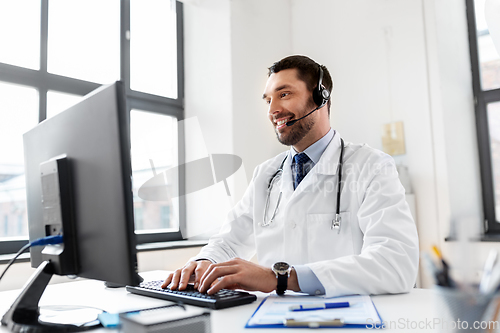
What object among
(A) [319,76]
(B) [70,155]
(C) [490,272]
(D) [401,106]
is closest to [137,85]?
(A) [319,76]

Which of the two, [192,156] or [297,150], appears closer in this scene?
[297,150]

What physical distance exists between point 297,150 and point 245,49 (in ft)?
5.39

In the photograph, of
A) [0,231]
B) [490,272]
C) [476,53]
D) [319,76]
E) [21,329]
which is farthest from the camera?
Result: [476,53]

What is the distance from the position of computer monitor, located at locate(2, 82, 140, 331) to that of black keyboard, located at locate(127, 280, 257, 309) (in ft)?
0.80

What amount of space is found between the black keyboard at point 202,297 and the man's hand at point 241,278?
0.02 metres

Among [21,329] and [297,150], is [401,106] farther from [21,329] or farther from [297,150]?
[21,329]

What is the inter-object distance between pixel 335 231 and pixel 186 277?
0.55m

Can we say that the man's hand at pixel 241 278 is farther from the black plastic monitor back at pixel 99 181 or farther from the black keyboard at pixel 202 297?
the black plastic monitor back at pixel 99 181

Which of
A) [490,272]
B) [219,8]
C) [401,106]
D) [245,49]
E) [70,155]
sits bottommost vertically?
[490,272]

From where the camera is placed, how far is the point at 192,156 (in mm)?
3078

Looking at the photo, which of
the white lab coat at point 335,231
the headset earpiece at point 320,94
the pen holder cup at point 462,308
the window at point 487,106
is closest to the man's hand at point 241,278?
the white lab coat at point 335,231

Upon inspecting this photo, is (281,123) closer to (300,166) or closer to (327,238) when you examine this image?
(300,166)

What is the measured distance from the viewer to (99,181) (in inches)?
30.2

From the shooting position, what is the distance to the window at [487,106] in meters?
2.93
